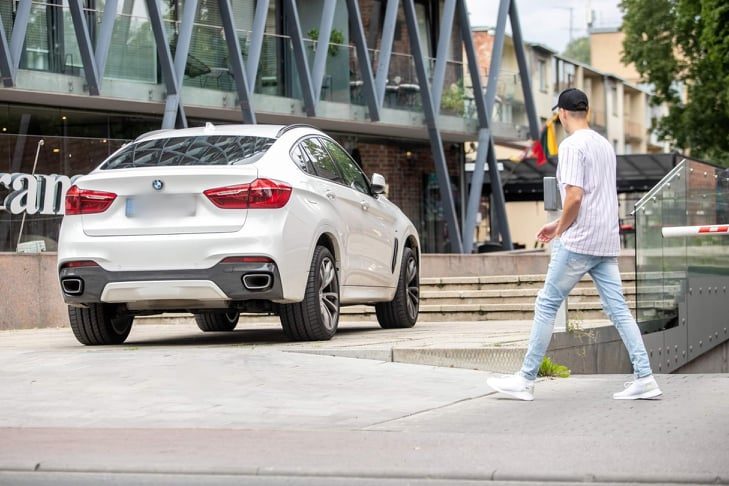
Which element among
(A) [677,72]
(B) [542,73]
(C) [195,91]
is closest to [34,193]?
(C) [195,91]

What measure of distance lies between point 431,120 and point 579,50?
15826cm

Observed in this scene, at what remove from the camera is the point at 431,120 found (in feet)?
103

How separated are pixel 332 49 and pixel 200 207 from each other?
19.2 m

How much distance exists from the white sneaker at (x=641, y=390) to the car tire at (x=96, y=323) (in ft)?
A: 15.1

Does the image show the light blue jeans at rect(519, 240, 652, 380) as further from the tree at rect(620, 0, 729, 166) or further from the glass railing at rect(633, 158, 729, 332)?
the tree at rect(620, 0, 729, 166)

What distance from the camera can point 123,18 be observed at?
23.6 metres

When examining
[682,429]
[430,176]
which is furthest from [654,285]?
[430,176]

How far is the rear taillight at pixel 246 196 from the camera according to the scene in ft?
33.9

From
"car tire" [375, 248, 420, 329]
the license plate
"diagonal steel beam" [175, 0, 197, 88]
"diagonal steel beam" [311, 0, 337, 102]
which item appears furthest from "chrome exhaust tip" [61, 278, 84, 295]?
"diagonal steel beam" [311, 0, 337, 102]

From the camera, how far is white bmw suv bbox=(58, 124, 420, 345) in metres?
10.3

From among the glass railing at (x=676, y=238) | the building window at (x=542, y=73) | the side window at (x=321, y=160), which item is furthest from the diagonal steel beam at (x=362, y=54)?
the building window at (x=542, y=73)

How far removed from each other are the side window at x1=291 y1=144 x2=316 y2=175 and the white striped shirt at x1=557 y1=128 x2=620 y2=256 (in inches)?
127

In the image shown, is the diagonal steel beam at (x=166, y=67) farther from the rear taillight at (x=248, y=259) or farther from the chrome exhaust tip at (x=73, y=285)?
the rear taillight at (x=248, y=259)

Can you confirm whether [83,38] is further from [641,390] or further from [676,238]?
[641,390]
